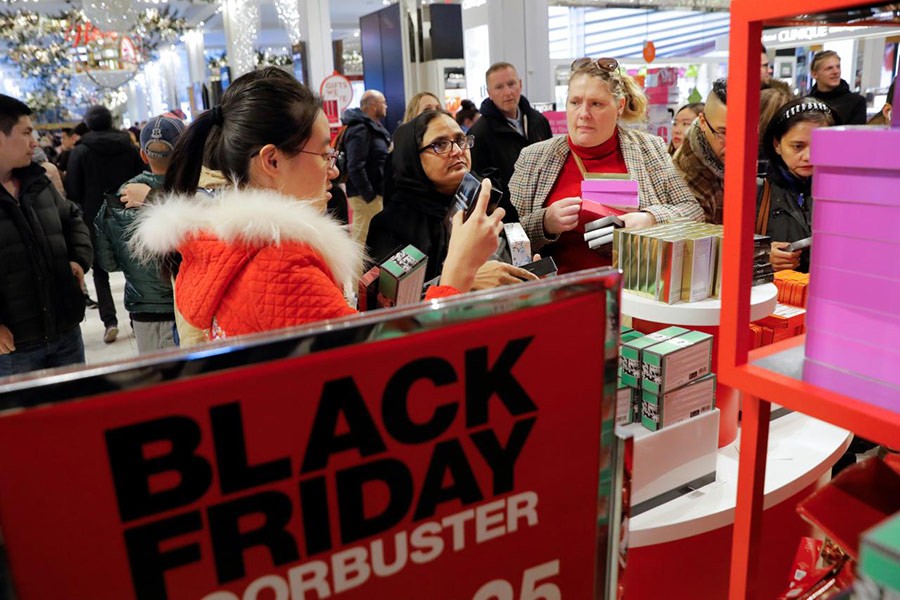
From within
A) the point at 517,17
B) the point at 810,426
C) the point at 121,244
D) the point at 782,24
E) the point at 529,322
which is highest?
the point at 517,17

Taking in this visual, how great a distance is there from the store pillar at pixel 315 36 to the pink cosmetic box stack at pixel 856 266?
31.3 ft

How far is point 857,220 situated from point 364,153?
631 centimetres

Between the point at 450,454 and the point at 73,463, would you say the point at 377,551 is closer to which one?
the point at 450,454

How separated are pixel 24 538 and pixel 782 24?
107 cm

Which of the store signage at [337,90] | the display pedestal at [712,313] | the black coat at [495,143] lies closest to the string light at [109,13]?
the store signage at [337,90]

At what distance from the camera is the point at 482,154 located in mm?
4727

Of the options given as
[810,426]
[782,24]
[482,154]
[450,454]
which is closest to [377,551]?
[450,454]

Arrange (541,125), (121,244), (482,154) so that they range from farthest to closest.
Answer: (541,125), (482,154), (121,244)

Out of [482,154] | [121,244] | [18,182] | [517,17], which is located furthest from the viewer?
[517,17]

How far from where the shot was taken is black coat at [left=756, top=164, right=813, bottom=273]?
2984 millimetres

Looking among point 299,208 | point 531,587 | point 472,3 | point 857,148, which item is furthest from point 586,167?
point 472,3

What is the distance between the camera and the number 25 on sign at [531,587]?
0.81 meters

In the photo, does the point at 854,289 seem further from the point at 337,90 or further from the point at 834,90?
the point at 337,90

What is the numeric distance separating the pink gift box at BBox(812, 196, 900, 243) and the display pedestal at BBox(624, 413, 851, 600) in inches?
35.0
